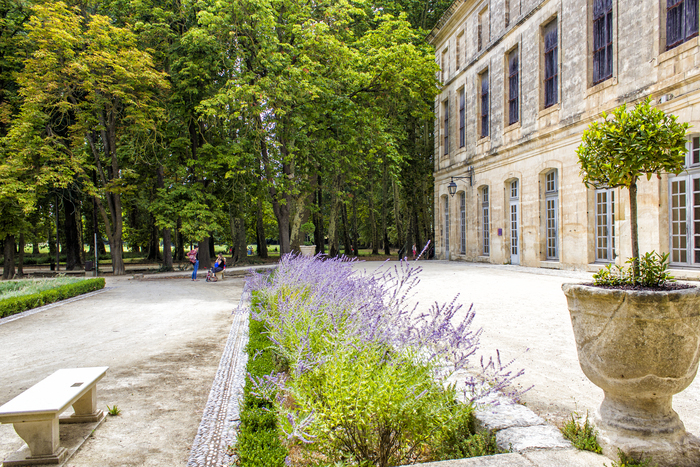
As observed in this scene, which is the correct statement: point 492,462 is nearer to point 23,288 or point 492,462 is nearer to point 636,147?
point 636,147

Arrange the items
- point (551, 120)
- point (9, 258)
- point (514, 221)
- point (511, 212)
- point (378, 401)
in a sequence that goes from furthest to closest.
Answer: point (9, 258) < point (511, 212) < point (514, 221) < point (551, 120) < point (378, 401)

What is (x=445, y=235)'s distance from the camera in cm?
2531

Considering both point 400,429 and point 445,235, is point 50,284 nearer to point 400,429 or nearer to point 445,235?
point 400,429

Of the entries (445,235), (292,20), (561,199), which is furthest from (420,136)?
(561,199)

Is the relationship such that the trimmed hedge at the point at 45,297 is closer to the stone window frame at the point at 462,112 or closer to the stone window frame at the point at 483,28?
the stone window frame at the point at 462,112

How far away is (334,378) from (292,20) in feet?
59.5

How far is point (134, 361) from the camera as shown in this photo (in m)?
5.83

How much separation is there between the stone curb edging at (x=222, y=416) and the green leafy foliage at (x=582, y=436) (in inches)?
91.2

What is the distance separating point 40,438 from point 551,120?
53.8ft

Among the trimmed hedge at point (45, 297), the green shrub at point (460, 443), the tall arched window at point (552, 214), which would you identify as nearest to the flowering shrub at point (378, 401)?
the green shrub at point (460, 443)

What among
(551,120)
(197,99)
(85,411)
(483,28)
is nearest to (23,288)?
(197,99)

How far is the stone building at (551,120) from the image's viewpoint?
1063 centimetres

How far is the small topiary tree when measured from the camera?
2.74 metres

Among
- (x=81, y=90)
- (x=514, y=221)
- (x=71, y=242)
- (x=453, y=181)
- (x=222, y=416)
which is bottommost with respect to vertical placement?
(x=222, y=416)
